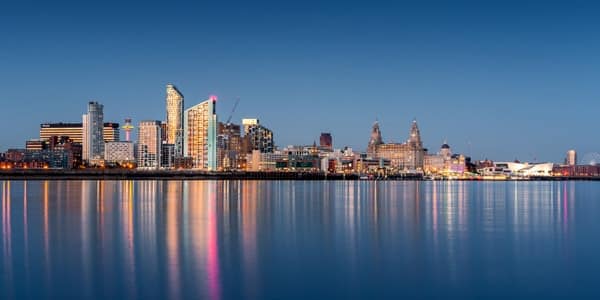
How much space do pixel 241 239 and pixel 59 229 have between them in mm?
10134

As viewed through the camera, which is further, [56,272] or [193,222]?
[193,222]

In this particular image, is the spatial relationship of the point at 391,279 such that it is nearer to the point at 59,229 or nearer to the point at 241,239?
the point at 241,239

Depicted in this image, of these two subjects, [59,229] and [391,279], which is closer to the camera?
[391,279]

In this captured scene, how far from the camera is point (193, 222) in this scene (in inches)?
1486

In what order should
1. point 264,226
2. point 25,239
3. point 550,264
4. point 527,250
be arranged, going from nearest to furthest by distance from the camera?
point 550,264
point 527,250
point 25,239
point 264,226

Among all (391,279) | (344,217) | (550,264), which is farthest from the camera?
(344,217)

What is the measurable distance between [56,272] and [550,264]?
1649 centimetres

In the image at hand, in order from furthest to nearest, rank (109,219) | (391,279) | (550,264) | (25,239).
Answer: (109,219) → (25,239) → (550,264) → (391,279)

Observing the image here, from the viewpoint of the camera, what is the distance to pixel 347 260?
23766mm

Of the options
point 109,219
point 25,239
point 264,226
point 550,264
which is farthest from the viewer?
point 109,219

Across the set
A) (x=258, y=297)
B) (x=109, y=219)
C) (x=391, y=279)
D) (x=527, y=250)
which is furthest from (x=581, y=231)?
(x=109, y=219)

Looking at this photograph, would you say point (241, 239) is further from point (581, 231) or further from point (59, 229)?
point (581, 231)

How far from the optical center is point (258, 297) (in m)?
17.6

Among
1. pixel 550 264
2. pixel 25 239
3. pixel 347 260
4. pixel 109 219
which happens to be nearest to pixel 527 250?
pixel 550 264
